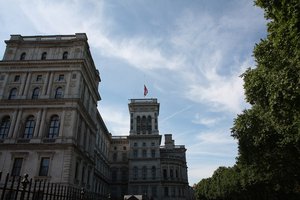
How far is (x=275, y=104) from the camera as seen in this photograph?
15898mm

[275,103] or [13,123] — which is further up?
[13,123]

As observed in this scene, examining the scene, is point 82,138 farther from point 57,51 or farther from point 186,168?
point 186,168

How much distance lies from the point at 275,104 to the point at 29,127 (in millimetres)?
29513

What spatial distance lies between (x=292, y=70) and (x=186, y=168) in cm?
7043

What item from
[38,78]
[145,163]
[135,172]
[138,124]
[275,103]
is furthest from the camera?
[138,124]

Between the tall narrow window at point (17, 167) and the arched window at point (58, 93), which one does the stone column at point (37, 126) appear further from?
the tall narrow window at point (17, 167)

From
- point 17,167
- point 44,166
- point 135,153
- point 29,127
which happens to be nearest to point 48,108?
point 29,127

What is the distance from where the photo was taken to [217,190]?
5756 centimetres

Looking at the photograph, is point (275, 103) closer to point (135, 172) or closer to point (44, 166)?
point (44, 166)

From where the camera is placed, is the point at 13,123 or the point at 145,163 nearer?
the point at 13,123

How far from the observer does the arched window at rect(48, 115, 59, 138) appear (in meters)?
33.2

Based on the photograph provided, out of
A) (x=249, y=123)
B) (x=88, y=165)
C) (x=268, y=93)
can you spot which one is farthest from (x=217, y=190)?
(x=268, y=93)

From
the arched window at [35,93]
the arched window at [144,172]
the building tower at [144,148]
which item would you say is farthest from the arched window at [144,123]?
the arched window at [35,93]

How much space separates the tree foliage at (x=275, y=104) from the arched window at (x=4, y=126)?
91.6 ft
